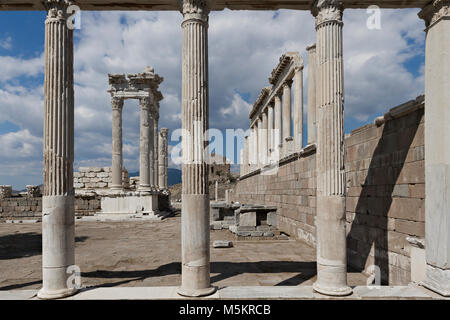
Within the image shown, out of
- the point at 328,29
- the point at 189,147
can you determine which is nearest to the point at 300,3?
the point at 328,29

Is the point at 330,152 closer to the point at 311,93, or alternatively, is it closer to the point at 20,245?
the point at 311,93

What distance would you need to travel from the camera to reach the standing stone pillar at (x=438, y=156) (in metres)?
5.75

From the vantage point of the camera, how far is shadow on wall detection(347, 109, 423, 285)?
21.9ft

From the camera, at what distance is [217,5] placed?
6684 millimetres

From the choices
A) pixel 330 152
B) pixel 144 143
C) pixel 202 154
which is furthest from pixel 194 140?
pixel 144 143

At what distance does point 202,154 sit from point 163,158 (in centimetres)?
2791

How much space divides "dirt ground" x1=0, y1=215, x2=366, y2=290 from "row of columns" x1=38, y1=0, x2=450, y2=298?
4.06ft

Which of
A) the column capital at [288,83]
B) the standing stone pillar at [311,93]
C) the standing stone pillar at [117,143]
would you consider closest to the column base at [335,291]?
the standing stone pillar at [311,93]

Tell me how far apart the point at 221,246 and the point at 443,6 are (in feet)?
30.6

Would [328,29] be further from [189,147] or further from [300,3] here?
[189,147]

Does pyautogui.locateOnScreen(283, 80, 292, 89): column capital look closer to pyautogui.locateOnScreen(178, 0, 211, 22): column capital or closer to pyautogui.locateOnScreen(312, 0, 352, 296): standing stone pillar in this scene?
pyautogui.locateOnScreen(312, 0, 352, 296): standing stone pillar

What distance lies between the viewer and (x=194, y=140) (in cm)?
598

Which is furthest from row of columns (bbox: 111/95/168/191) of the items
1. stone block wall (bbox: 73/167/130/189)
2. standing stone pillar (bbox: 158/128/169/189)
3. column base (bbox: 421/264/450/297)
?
column base (bbox: 421/264/450/297)
